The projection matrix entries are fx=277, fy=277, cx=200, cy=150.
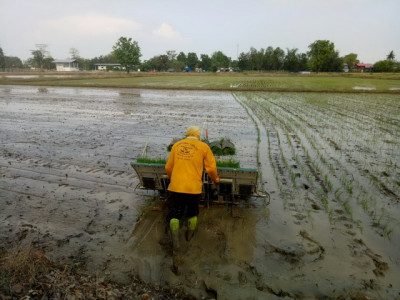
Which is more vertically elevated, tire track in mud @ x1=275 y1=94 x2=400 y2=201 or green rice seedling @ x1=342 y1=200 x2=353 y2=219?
tire track in mud @ x1=275 y1=94 x2=400 y2=201

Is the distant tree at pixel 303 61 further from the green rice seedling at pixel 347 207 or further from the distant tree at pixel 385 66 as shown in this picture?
the green rice seedling at pixel 347 207

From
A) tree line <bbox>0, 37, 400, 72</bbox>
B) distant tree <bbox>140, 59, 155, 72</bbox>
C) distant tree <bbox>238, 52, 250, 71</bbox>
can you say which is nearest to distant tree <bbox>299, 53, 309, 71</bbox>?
tree line <bbox>0, 37, 400, 72</bbox>

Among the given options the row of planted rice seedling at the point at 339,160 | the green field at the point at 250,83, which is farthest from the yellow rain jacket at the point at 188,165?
the green field at the point at 250,83

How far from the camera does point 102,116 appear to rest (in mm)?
13898

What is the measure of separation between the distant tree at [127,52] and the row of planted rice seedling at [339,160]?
65034 mm

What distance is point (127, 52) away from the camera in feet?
233

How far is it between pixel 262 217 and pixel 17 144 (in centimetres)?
789

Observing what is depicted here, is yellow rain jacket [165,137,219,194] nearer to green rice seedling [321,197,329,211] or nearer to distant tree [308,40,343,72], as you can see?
green rice seedling [321,197,329,211]

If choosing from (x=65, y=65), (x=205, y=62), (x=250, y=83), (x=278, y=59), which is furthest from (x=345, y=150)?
(x=65, y=65)

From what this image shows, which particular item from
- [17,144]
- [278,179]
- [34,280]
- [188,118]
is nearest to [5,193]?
[34,280]

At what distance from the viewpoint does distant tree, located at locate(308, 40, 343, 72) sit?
247 ft

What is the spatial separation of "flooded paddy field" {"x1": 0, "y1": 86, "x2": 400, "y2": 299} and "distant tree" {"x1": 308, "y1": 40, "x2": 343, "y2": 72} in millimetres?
75236

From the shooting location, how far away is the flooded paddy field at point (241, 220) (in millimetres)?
3162

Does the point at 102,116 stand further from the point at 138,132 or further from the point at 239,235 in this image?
the point at 239,235
